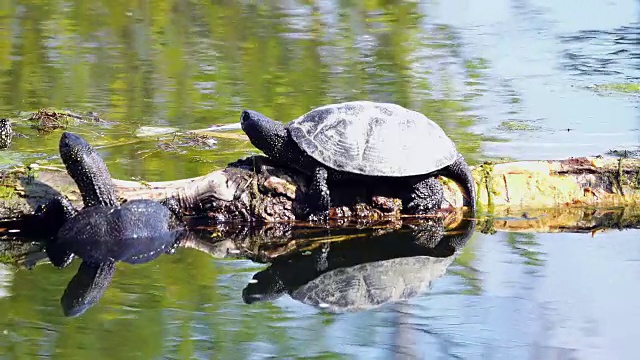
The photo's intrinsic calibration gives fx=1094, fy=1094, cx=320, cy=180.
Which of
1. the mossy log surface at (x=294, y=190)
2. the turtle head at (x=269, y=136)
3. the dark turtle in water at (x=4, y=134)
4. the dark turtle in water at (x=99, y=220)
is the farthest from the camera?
the dark turtle in water at (x=4, y=134)

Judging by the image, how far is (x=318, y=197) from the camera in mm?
7895

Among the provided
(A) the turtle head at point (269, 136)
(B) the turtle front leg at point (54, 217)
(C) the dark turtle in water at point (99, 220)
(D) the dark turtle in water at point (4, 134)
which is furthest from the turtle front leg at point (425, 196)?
(D) the dark turtle in water at point (4, 134)

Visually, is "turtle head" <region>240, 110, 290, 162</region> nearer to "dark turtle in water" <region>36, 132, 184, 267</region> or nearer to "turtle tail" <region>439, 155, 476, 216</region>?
"dark turtle in water" <region>36, 132, 184, 267</region>

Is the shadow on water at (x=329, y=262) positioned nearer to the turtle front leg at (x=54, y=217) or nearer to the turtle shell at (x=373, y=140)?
the turtle front leg at (x=54, y=217)

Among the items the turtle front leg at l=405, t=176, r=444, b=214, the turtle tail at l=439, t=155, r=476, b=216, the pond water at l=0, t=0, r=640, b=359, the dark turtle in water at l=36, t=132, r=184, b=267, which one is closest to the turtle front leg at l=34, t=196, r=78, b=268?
the dark turtle in water at l=36, t=132, r=184, b=267

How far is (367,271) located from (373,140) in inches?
45.5

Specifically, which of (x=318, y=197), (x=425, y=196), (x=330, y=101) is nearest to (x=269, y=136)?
(x=318, y=197)

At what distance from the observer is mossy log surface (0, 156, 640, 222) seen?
783 cm

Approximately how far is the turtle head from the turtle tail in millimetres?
1212

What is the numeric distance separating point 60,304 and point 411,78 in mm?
7611

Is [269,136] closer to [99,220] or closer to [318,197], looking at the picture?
[318,197]

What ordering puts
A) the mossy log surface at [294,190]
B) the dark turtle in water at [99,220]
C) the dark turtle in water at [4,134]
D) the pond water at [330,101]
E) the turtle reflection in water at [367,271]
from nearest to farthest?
the pond water at [330,101], the turtle reflection in water at [367,271], the dark turtle in water at [99,220], the mossy log surface at [294,190], the dark turtle in water at [4,134]

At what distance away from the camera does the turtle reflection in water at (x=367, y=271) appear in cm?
671

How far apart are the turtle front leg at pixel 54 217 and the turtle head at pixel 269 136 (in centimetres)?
142
